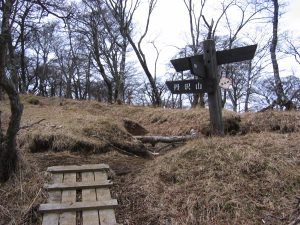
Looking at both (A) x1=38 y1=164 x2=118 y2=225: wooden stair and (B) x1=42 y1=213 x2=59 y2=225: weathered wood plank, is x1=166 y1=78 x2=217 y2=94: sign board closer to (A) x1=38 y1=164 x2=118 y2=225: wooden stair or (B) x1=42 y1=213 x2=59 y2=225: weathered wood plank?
(A) x1=38 y1=164 x2=118 y2=225: wooden stair

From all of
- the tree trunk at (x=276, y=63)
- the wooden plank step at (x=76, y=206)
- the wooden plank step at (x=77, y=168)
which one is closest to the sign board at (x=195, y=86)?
the wooden plank step at (x=77, y=168)

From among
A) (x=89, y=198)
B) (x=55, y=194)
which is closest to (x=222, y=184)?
(x=89, y=198)

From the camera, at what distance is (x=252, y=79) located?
81.0ft

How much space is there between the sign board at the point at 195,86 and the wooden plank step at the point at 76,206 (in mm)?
2628

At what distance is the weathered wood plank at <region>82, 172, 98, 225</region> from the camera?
2.72m

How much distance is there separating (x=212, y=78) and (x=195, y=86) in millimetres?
352

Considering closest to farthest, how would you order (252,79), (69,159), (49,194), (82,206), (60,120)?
(82,206), (49,194), (69,159), (60,120), (252,79)

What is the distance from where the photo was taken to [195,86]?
485 cm

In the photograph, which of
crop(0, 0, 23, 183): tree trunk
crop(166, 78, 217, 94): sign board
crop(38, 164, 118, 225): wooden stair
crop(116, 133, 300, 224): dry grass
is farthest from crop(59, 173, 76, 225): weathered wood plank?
crop(166, 78, 217, 94): sign board

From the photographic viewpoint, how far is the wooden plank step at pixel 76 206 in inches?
111

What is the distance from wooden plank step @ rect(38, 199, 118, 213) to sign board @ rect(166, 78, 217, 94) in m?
2.63

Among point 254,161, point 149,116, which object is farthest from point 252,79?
point 254,161

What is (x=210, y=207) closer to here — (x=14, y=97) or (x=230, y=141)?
(x=230, y=141)

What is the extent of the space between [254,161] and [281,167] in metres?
0.33
